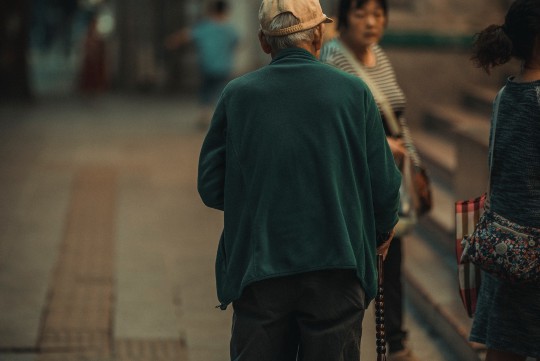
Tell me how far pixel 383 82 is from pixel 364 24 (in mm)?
296

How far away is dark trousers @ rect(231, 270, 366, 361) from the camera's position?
134 inches

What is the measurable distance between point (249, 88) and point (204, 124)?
11.1m

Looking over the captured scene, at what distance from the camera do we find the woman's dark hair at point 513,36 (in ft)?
12.3

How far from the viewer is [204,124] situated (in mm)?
14414

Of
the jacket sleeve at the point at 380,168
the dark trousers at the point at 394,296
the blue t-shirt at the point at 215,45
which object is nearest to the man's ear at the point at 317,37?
the jacket sleeve at the point at 380,168

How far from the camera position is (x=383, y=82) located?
5.11 metres

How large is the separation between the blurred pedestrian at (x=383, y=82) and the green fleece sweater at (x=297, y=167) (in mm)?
1610

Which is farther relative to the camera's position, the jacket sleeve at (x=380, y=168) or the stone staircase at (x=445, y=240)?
the stone staircase at (x=445, y=240)

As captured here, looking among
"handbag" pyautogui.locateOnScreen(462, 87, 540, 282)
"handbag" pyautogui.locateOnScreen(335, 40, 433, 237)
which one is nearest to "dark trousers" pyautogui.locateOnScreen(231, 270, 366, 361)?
"handbag" pyautogui.locateOnScreen(462, 87, 540, 282)

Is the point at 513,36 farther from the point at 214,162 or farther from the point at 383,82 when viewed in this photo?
the point at 383,82

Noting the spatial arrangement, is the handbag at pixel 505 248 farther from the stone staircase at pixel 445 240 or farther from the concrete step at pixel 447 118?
the concrete step at pixel 447 118

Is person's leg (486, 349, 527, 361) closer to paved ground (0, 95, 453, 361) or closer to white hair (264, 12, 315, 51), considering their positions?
paved ground (0, 95, 453, 361)

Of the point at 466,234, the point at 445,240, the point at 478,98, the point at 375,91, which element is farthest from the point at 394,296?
the point at 478,98

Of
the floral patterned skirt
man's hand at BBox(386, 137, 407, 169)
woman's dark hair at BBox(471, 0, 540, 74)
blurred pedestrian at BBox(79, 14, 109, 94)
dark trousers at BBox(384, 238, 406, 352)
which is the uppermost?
woman's dark hair at BBox(471, 0, 540, 74)
